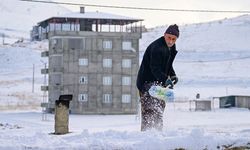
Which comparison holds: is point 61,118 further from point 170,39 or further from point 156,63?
point 170,39

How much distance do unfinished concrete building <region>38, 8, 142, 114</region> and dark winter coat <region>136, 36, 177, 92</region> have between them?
228 ft

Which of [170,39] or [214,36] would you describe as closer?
[170,39]

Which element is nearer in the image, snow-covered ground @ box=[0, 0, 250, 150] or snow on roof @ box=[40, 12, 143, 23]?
snow-covered ground @ box=[0, 0, 250, 150]

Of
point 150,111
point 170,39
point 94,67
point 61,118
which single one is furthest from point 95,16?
point 150,111

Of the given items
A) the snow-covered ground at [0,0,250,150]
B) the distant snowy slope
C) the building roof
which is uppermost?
the distant snowy slope

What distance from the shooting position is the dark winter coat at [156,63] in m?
11.4

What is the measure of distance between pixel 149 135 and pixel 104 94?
240 ft

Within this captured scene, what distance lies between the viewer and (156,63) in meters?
11.4

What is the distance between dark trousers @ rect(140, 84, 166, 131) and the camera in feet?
38.0

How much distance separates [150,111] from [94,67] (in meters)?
70.7

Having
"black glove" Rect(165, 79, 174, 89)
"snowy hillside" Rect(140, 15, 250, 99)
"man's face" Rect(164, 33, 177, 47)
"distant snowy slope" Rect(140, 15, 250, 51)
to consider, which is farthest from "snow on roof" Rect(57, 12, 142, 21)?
"black glove" Rect(165, 79, 174, 89)

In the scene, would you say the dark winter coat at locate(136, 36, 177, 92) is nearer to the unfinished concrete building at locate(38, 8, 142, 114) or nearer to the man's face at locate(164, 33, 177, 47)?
the man's face at locate(164, 33, 177, 47)

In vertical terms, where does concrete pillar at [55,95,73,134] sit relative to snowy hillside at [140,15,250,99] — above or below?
below

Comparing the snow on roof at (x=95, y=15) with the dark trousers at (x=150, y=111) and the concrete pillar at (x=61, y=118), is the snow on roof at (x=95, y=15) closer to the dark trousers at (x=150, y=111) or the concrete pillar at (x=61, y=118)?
the concrete pillar at (x=61, y=118)
